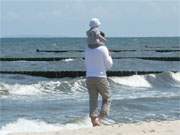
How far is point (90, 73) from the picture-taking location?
9953 mm

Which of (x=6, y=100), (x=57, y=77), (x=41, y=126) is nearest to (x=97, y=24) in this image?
(x=41, y=126)

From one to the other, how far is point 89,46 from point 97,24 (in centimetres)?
39

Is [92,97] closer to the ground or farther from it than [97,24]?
closer to the ground

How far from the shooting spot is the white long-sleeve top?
32.4 ft

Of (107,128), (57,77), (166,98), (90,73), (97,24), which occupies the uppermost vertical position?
(97,24)

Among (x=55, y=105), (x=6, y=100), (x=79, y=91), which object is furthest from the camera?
(x=79, y=91)

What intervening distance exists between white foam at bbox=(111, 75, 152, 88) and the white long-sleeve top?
62.6 ft

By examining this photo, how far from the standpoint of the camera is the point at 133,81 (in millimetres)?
30000

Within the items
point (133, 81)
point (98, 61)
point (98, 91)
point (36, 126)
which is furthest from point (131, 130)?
point (133, 81)

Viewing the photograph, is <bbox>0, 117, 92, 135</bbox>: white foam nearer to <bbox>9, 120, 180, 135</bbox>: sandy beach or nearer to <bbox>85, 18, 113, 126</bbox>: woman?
<bbox>9, 120, 180, 135</bbox>: sandy beach

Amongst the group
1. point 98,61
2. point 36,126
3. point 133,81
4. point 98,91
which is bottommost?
point 133,81

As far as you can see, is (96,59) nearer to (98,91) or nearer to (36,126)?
(98,91)

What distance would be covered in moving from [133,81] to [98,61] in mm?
20261

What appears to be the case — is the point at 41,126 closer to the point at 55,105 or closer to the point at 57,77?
the point at 55,105
